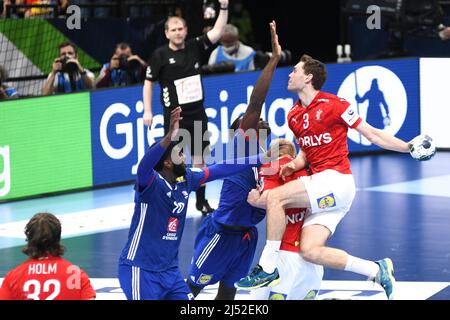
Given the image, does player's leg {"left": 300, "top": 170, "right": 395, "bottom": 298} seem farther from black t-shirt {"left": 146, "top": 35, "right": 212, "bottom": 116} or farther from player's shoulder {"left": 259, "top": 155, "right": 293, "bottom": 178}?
black t-shirt {"left": 146, "top": 35, "right": 212, "bottom": 116}

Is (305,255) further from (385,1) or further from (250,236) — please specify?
(385,1)

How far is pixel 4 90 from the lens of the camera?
16.1 metres

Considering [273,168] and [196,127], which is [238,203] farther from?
[196,127]

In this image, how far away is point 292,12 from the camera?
23.3 m

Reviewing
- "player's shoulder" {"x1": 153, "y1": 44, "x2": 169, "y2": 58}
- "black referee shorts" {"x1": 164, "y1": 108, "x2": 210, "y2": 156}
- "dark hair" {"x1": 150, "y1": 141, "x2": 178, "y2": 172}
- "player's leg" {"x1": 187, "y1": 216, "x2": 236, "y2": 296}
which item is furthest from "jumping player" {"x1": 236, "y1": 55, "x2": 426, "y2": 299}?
"player's shoulder" {"x1": 153, "y1": 44, "x2": 169, "y2": 58}

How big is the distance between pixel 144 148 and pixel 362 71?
4139 millimetres

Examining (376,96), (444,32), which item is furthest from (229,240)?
(444,32)

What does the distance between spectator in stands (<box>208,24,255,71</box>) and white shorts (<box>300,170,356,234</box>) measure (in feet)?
29.0

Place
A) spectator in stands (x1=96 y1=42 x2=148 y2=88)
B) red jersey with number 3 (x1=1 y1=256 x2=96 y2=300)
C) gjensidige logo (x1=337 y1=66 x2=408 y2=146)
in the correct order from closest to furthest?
1. red jersey with number 3 (x1=1 y1=256 x2=96 y2=300)
2. spectator in stands (x1=96 y1=42 x2=148 y2=88)
3. gjensidige logo (x1=337 y1=66 x2=408 y2=146)

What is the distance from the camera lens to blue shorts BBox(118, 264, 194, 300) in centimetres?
888

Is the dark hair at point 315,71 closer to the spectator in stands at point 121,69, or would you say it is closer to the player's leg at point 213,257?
the player's leg at point 213,257

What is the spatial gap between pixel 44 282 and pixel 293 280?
9.31ft

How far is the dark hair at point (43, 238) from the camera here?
7461 mm
